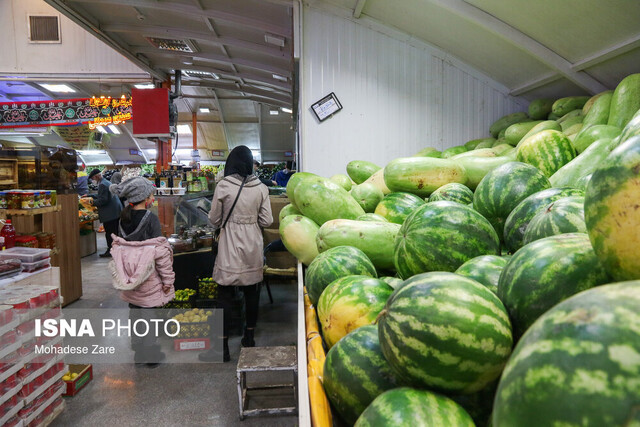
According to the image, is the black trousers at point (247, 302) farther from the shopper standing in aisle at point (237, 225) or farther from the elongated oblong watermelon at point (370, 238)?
the elongated oblong watermelon at point (370, 238)

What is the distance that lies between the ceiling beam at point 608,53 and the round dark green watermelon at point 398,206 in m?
1.40

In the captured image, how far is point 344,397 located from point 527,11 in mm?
2531

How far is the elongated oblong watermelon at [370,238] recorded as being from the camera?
5.43ft

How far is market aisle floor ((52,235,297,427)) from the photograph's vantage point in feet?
9.14

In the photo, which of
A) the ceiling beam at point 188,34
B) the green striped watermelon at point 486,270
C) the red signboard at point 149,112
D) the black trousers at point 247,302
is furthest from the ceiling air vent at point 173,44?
the green striped watermelon at point 486,270

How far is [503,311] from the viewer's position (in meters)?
0.69

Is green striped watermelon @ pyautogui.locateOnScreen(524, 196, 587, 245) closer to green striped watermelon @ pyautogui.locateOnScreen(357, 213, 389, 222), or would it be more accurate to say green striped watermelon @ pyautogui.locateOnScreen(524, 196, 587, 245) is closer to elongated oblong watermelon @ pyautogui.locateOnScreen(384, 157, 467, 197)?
green striped watermelon @ pyautogui.locateOnScreen(357, 213, 389, 222)

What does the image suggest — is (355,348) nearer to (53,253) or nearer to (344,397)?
(344,397)

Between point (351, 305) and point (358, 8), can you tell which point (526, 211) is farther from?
point (358, 8)

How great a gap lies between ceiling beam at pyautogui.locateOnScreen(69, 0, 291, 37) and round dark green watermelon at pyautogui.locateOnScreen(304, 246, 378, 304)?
432cm

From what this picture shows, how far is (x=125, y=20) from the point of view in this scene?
5809mm

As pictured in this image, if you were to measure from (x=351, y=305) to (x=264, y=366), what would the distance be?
6.15 feet

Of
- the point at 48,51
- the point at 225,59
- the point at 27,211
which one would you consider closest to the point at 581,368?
the point at 27,211

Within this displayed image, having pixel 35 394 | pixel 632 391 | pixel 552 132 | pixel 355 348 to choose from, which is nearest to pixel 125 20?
pixel 35 394
